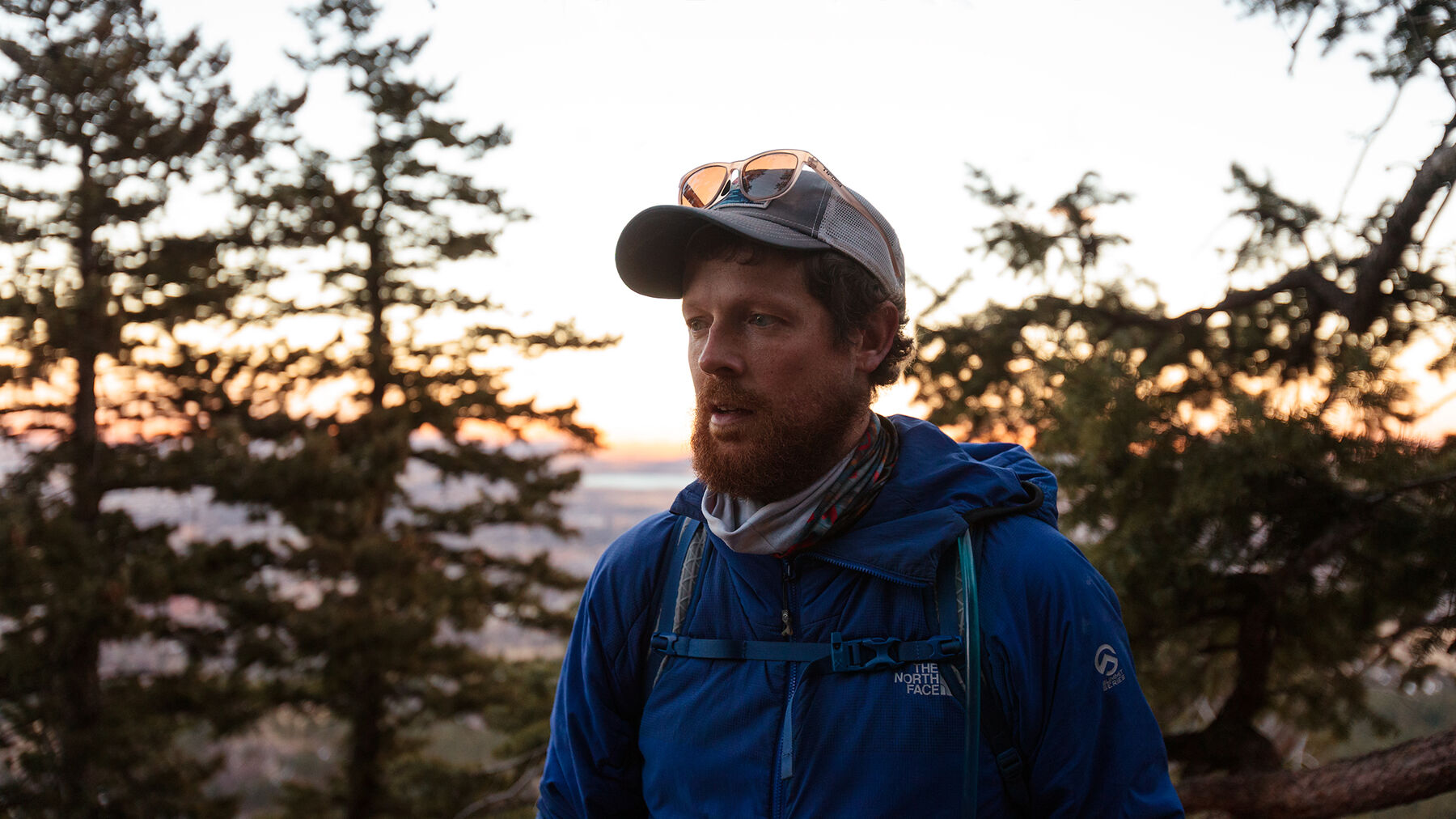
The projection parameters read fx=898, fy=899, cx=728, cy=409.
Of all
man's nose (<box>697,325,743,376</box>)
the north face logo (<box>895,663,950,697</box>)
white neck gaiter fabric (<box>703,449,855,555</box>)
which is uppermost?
man's nose (<box>697,325,743,376</box>)

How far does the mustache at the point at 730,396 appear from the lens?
1814 mm

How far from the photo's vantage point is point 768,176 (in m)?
1.96

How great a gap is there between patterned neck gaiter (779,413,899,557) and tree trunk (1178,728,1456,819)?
264 cm

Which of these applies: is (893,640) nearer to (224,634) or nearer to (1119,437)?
(1119,437)

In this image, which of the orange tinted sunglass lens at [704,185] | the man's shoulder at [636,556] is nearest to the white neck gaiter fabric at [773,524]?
the man's shoulder at [636,556]

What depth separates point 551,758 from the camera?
195 centimetres

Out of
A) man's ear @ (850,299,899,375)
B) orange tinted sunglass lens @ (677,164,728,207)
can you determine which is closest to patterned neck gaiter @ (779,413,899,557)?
man's ear @ (850,299,899,375)

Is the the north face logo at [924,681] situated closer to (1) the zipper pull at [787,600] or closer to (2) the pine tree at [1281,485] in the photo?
(1) the zipper pull at [787,600]

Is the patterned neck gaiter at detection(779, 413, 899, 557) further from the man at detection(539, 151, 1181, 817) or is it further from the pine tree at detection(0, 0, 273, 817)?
the pine tree at detection(0, 0, 273, 817)

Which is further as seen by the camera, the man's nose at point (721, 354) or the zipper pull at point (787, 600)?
the man's nose at point (721, 354)

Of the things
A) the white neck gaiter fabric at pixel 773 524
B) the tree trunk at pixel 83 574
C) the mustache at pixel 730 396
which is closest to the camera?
the white neck gaiter fabric at pixel 773 524

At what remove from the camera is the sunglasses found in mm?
1924

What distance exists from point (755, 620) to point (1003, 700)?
0.46m

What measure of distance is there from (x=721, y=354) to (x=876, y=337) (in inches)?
15.8
